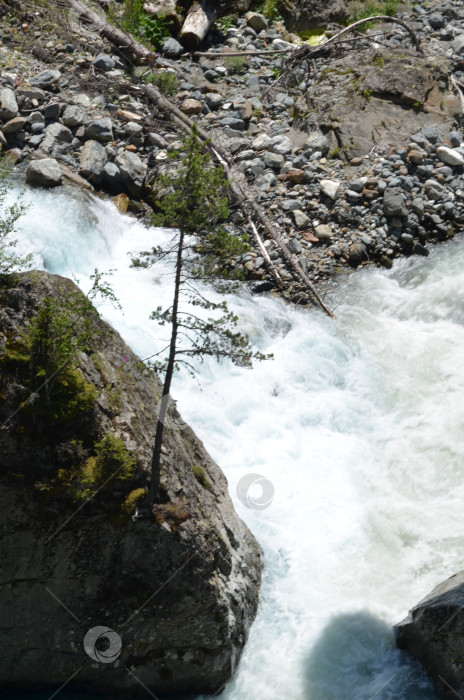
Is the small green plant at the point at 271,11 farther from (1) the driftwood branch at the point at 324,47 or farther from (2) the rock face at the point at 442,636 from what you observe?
(2) the rock face at the point at 442,636

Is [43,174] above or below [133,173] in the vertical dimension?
below

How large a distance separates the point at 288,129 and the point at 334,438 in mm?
8651

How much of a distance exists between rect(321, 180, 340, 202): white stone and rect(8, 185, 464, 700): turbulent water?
1.96 metres

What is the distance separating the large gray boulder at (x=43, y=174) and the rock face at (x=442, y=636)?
10271 millimetres

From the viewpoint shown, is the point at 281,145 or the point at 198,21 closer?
the point at 281,145

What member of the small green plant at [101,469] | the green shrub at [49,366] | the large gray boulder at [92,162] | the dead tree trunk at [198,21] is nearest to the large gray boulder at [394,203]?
the large gray boulder at [92,162]

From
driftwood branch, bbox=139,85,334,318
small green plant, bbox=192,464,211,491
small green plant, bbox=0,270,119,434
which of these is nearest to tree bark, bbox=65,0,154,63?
driftwood branch, bbox=139,85,334,318

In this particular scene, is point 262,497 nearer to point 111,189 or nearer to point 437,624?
point 437,624

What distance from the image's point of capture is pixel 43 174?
13.2m

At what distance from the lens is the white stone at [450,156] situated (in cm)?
1496

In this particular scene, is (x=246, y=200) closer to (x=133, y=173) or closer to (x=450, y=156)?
(x=133, y=173)

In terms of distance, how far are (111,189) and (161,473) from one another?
8876mm

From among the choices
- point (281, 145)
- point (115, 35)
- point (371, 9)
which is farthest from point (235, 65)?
point (371, 9)

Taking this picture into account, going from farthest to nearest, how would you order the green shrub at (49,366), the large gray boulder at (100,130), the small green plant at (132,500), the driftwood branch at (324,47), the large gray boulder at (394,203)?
the driftwood branch at (324,47) → the large gray boulder at (100,130) → the large gray boulder at (394,203) → the small green plant at (132,500) → the green shrub at (49,366)
